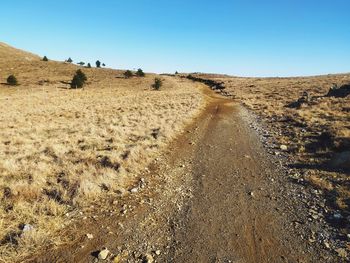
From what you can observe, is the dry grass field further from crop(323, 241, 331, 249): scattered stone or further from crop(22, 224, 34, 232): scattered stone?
crop(323, 241, 331, 249): scattered stone

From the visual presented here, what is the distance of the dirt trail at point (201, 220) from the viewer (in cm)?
622

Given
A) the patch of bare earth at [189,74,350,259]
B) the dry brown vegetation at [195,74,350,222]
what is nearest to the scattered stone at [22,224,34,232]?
the patch of bare earth at [189,74,350,259]

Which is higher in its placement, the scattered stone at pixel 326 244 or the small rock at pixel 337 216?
the small rock at pixel 337 216

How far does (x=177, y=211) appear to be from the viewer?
26.4 feet

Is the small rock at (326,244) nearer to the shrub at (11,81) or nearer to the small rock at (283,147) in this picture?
the small rock at (283,147)

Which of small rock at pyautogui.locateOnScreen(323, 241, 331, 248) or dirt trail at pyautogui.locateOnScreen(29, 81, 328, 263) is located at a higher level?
small rock at pyautogui.locateOnScreen(323, 241, 331, 248)

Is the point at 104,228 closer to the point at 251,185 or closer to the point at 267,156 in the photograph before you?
the point at 251,185

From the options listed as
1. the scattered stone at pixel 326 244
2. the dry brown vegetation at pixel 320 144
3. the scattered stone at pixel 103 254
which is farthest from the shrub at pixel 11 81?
the scattered stone at pixel 326 244

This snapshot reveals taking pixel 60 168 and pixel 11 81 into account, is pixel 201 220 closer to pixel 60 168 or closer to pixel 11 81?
pixel 60 168

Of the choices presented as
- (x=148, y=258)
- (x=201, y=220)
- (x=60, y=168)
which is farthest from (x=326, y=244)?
(x=60, y=168)

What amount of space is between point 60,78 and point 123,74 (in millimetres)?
18023

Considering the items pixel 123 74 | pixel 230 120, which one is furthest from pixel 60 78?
pixel 230 120

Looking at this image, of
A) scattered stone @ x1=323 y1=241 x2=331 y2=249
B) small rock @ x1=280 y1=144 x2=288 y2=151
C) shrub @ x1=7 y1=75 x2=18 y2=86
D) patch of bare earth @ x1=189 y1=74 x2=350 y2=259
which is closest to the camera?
scattered stone @ x1=323 y1=241 x2=331 y2=249

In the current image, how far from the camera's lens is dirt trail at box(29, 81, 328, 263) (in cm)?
622
